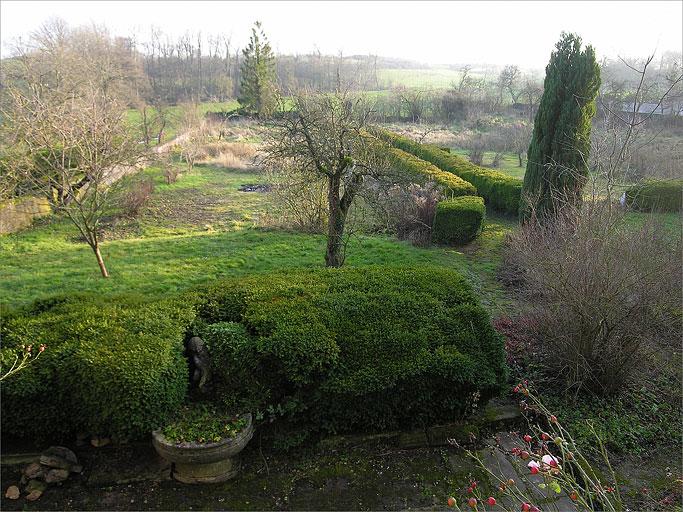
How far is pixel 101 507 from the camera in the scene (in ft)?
11.8

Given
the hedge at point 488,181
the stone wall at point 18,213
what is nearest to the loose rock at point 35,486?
the stone wall at point 18,213

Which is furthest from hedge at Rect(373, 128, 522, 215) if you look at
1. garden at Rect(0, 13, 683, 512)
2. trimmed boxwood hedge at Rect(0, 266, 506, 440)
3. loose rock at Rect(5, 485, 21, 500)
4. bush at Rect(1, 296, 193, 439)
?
loose rock at Rect(5, 485, 21, 500)

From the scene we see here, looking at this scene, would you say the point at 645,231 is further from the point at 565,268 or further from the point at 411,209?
the point at 411,209

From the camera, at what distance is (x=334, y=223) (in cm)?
741

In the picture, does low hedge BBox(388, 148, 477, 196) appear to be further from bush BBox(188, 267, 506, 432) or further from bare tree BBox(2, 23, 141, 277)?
bare tree BBox(2, 23, 141, 277)

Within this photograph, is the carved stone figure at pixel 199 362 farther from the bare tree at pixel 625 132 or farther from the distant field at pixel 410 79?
the distant field at pixel 410 79

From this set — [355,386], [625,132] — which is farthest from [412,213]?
[355,386]

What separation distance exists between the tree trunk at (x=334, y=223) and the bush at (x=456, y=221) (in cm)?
314

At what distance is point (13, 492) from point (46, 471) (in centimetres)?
25

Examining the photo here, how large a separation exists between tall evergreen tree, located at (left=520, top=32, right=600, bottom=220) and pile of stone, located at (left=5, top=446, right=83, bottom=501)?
28.9 ft

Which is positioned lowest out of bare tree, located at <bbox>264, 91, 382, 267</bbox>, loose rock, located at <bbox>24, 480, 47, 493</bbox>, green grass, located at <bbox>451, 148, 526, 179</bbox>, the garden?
loose rock, located at <bbox>24, 480, 47, 493</bbox>

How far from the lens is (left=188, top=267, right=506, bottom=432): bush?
13.8 ft

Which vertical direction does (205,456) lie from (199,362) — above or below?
below

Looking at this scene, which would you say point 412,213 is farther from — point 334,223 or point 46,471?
point 46,471
